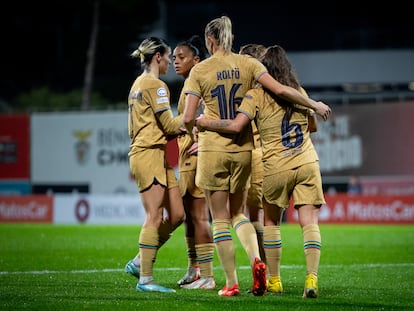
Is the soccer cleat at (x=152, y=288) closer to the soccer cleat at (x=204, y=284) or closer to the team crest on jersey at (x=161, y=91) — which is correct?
the soccer cleat at (x=204, y=284)

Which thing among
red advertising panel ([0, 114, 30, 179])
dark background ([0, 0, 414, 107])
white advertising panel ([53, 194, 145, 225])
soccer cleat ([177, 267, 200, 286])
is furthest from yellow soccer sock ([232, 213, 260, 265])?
dark background ([0, 0, 414, 107])

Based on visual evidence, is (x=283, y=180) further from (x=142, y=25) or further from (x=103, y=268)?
(x=142, y=25)

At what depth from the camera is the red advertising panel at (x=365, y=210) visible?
87.0 ft

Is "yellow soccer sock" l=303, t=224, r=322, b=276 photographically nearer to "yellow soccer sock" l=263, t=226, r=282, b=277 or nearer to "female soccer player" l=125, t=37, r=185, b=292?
"yellow soccer sock" l=263, t=226, r=282, b=277

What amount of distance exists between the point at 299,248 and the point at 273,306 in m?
8.18

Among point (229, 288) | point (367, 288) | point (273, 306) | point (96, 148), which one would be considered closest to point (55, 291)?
point (229, 288)

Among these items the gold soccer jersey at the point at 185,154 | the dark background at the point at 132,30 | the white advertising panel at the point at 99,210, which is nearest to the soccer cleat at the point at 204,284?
the gold soccer jersey at the point at 185,154

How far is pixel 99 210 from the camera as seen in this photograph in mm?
29375

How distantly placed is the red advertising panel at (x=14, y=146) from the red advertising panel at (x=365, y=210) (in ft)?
42.9

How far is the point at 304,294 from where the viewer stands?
8078 millimetres

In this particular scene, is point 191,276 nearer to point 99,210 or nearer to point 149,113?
point 149,113

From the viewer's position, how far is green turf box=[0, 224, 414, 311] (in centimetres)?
768

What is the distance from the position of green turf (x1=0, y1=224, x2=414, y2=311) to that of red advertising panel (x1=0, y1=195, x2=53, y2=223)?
1316 centimetres

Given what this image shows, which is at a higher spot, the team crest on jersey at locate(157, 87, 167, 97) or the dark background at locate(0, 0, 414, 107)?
the dark background at locate(0, 0, 414, 107)
